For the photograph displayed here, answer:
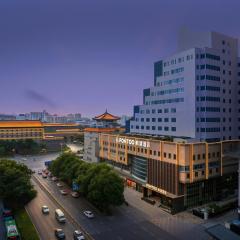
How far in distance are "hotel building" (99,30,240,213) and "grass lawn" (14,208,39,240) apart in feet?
89.5

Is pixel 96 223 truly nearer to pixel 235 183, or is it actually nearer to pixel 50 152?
pixel 235 183

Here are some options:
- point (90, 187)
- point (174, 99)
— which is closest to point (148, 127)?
point (174, 99)

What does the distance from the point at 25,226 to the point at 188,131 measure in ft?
144

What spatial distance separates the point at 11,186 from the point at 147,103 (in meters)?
44.9

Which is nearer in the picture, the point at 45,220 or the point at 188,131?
the point at 45,220

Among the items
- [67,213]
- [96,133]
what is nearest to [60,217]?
[67,213]

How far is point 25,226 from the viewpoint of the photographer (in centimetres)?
5178

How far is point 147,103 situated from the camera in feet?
285

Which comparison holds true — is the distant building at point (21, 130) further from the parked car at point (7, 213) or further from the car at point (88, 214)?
the car at point (88, 214)

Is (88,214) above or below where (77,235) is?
above

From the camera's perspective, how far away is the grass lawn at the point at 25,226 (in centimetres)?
4744

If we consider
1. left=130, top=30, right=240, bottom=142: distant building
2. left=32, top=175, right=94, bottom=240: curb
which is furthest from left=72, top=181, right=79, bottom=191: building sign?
left=130, top=30, right=240, bottom=142: distant building

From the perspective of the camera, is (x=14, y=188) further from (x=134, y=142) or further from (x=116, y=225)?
(x=134, y=142)

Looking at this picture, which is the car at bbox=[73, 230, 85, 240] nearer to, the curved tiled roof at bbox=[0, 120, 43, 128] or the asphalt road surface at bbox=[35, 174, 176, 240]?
the asphalt road surface at bbox=[35, 174, 176, 240]
